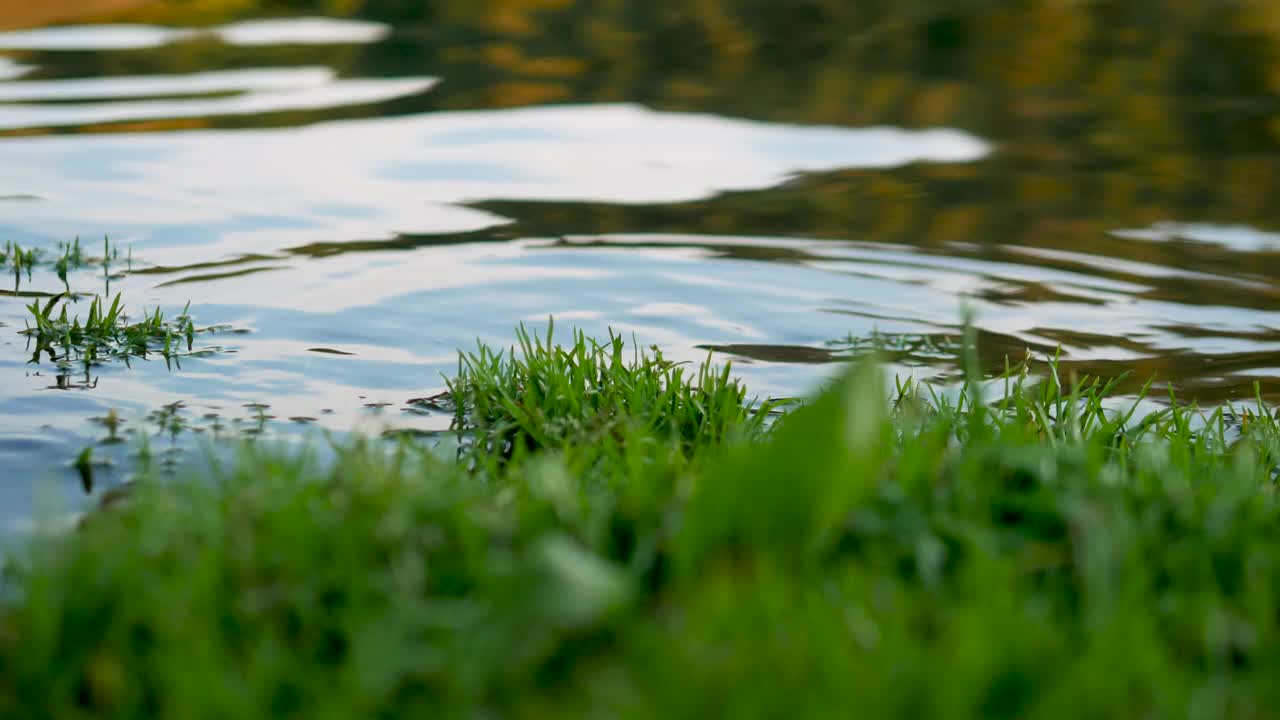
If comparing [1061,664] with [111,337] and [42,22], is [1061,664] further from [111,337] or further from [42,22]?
[42,22]

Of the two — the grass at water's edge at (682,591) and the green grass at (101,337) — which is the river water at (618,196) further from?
the grass at water's edge at (682,591)

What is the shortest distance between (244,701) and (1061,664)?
1121 mm

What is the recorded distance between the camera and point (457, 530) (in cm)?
235

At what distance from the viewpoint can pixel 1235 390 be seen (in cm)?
512

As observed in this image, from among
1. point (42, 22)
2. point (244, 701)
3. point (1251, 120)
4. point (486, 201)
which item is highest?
point (42, 22)

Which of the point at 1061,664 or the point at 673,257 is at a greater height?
the point at 673,257

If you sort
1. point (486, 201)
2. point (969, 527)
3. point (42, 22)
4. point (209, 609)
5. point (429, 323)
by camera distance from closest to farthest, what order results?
point (209, 609) → point (969, 527) → point (429, 323) → point (486, 201) → point (42, 22)

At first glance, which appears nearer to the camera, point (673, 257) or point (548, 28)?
point (673, 257)

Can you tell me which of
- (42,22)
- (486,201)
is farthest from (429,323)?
(42,22)

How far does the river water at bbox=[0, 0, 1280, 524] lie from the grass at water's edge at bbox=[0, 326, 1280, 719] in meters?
1.42

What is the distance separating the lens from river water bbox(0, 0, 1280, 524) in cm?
522

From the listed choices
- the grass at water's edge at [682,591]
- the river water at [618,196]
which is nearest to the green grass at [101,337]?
the river water at [618,196]

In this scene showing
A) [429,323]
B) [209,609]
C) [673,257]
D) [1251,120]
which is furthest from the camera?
[1251,120]

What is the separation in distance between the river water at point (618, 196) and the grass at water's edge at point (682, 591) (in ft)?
4.66
